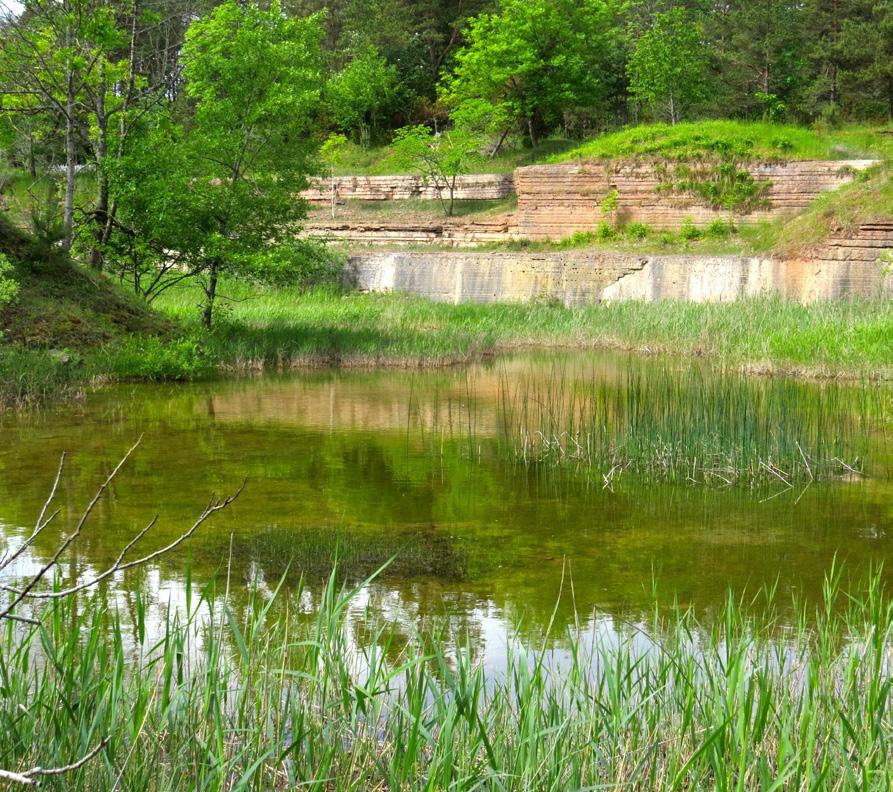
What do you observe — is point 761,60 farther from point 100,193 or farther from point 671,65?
point 100,193

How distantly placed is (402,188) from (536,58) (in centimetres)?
654

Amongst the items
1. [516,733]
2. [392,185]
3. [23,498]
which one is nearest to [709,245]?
[392,185]

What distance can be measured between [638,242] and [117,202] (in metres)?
16.8

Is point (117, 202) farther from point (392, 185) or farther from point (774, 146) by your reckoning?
point (392, 185)

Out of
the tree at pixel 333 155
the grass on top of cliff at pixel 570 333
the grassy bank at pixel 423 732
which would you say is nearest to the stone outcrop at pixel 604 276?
the grass on top of cliff at pixel 570 333

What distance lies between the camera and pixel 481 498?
8523 millimetres

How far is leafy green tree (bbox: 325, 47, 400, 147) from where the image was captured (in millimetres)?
44062

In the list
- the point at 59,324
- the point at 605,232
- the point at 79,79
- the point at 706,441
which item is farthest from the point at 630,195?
the point at 706,441

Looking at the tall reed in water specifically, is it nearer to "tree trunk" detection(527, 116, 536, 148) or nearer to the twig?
the twig

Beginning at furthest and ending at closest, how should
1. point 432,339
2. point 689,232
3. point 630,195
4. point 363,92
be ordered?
point 363,92
point 630,195
point 689,232
point 432,339

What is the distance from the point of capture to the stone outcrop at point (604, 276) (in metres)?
25.0

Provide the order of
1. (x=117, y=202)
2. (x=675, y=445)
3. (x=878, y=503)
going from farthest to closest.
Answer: (x=117, y=202) → (x=675, y=445) → (x=878, y=503)

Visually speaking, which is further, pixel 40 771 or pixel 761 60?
pixel 761 60

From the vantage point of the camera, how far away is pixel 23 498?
27.1 ft
